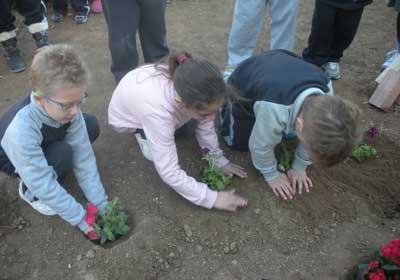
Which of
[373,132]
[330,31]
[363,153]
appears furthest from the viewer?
[330,31]

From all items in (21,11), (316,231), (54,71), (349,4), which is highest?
(54,71)

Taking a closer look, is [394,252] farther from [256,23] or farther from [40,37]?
[40,37]

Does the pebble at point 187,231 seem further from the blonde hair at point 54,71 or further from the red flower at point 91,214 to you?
the blonde hair at point 54,71

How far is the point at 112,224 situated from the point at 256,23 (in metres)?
1.94

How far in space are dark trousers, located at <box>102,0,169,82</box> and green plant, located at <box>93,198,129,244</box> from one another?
125cm

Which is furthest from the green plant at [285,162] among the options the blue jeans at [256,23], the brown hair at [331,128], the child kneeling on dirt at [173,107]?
the blue jeans at [256,23]

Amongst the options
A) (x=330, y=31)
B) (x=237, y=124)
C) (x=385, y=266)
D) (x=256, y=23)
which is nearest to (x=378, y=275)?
(x=385, y=266)

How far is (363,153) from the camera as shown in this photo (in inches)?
108

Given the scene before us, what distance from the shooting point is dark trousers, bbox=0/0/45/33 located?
355cm

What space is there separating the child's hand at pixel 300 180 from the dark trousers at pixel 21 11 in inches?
113

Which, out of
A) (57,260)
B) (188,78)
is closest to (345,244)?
(188,78)

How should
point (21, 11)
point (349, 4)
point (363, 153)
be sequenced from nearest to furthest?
point (363, 153) < point (349, 4) < point (21, 11)

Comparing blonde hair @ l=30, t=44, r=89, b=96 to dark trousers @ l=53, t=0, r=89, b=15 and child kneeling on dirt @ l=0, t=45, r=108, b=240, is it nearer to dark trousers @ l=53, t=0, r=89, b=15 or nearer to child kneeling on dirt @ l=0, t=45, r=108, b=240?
child kneeling on dirt @ l=0, t=45, r=108, b=240

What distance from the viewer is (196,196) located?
88.7 inches
